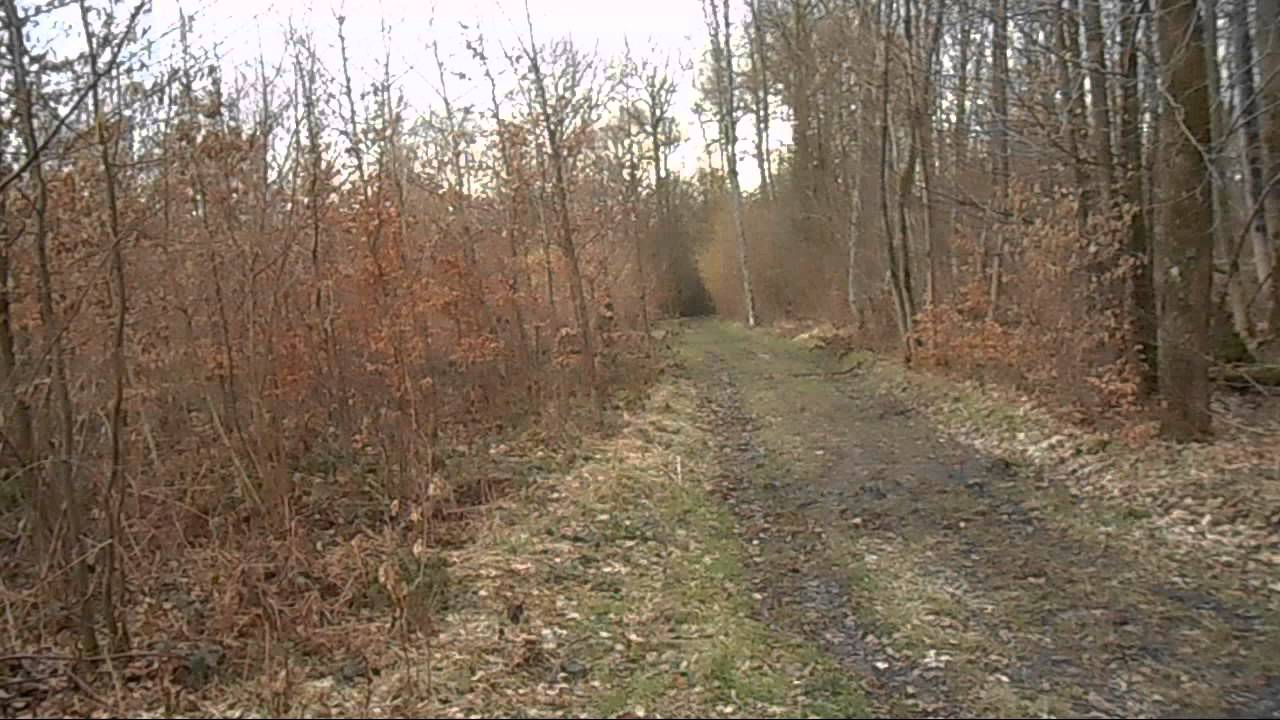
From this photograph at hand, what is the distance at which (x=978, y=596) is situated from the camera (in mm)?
7004

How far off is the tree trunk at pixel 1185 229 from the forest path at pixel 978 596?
5.64 feet

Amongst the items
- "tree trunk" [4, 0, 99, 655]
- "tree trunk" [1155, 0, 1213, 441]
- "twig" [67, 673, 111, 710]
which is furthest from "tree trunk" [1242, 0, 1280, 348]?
"twig" [67, 673, 111, 710]

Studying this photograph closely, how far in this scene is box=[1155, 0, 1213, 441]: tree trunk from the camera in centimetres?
978

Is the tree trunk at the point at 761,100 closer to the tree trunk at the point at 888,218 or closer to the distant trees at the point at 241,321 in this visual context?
the tree trunk at the point at 888,218

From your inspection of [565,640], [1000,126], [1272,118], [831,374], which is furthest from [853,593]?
[831,374]

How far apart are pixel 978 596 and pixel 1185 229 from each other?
4.88 meters

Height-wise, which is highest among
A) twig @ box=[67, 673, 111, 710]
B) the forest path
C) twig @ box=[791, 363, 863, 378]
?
twig @ box=[791, 363, 863, 378]

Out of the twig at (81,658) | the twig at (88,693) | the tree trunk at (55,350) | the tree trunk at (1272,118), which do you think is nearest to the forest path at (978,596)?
the twig at (81,658)

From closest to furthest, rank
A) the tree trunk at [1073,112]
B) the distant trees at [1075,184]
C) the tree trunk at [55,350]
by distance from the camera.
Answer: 1. the tree trunk at [55,350]
2. the distant trees at [1075,184]
3. the tree trunk at [1073,112]

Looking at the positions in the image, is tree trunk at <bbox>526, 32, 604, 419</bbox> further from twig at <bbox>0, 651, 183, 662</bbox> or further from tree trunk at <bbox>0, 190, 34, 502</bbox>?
twig at <bbox>0, 651, 183, 662</bbox>

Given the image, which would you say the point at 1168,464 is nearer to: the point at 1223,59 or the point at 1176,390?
the point at 1176,390

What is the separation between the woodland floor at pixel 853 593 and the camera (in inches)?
211

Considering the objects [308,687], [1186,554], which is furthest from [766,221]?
[308,687]

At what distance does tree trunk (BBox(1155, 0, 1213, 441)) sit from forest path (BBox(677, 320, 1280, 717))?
5.64 ft
